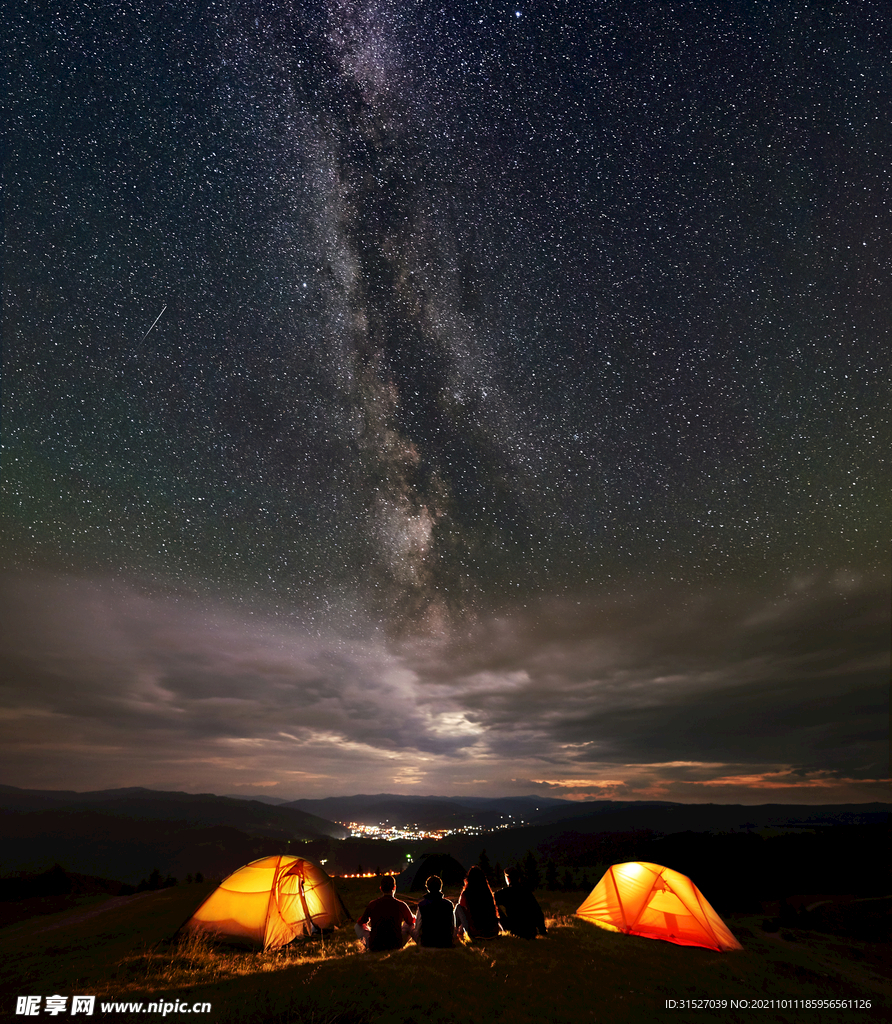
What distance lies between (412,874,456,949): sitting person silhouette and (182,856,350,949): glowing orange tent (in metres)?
4.59

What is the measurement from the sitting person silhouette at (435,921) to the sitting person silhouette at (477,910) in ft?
3.03

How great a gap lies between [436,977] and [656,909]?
10270 millimetres

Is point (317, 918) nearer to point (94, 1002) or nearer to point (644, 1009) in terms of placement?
point (94, 1002)

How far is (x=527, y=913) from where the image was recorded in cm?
1227

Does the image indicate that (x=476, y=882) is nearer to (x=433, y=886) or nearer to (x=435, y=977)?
(x=433, y=886)

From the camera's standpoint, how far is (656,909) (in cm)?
1471

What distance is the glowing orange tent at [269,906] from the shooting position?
1233cm

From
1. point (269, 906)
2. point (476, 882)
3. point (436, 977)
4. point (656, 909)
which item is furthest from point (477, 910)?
point (656, 909)

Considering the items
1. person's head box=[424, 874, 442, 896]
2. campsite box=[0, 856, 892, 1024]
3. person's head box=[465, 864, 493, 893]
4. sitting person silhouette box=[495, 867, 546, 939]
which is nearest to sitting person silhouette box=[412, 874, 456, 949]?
person's head box=[424, 874, 442, 896]

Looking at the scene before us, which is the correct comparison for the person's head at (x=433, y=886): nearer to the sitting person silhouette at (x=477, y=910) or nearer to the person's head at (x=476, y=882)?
the sitting person silhouette at (x=477, y=910)

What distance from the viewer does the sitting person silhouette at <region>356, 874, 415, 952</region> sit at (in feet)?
34.0

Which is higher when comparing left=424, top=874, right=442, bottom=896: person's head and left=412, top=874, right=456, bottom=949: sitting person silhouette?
left=424, top=874, right=442, bottom=896: person's head

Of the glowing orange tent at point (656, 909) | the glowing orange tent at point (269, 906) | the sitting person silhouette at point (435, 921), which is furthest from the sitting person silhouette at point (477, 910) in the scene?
the glowing orange tent at point (656, 909)

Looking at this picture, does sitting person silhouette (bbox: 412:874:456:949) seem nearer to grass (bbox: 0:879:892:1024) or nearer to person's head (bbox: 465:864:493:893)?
grass (bbox: 0:879:892:1024)
